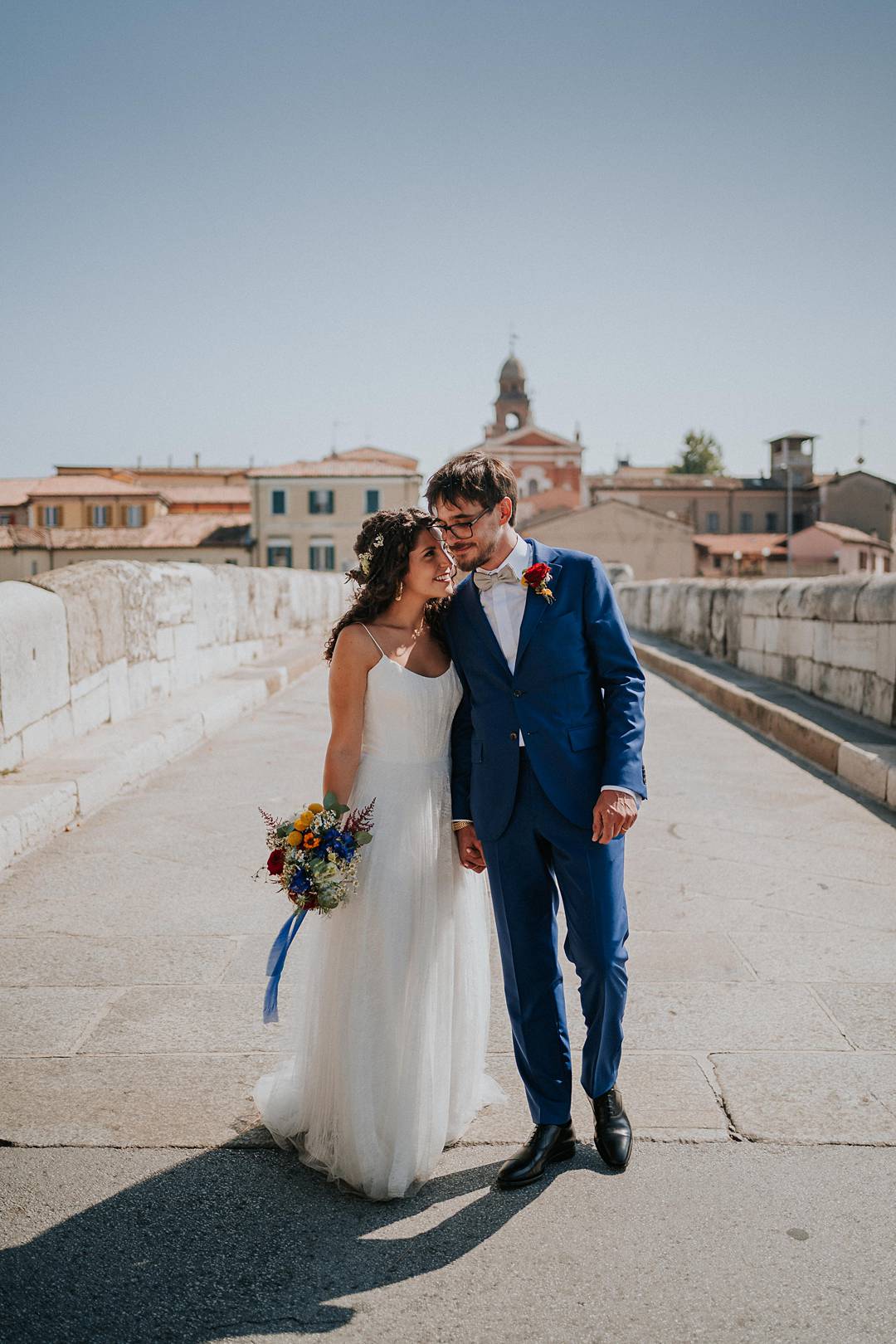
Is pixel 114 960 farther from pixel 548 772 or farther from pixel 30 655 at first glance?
pixel 30 655

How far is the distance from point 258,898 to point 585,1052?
2319 mm

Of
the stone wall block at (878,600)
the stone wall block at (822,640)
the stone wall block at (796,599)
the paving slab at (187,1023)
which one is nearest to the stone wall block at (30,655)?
the paving slab at (187,1023)

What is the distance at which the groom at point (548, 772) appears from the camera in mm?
2766

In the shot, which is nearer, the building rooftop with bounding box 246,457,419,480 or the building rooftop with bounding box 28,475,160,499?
the building rooftop with bounding box 246,457,419,480

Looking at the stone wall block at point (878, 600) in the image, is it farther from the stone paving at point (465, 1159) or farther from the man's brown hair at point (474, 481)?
the man's brown hair at point (474, 481)

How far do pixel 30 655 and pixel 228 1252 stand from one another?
15.6 feet

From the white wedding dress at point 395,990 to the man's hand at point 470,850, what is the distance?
34 mm

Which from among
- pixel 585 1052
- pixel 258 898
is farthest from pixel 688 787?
pixel 585 1052

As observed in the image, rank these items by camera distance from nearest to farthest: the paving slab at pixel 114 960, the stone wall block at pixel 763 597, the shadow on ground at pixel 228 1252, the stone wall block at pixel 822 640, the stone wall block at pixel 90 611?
the shadow on ground at pixel 228 1252 < the paving slab at pixel 114 960 < the stone wall block at pixel 90 611 < the stone wall block at pixel 822 640 < the stone wall block at pixel 763 597

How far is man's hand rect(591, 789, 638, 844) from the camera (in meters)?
2.70

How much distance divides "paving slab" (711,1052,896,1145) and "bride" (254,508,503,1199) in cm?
74

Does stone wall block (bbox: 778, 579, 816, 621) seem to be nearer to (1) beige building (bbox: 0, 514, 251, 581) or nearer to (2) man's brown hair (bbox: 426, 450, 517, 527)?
(2) man's brown hair (bbox: 426, 450, 517, 527)

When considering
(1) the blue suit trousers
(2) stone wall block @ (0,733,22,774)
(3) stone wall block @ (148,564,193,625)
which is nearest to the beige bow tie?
(1) the blue suit trousers

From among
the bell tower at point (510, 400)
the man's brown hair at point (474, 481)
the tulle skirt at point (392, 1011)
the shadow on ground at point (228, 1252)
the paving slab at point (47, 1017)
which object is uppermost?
the bell tower at point (510, 400)
